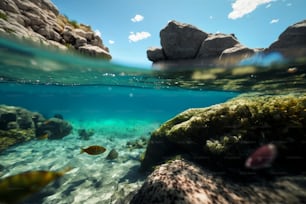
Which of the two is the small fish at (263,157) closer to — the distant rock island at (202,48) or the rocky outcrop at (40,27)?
the distant rock island at (202,48)

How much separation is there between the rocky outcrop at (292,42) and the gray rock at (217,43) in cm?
178

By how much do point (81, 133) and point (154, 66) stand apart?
45.1ft

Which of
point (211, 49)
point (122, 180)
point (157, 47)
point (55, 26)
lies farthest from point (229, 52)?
point (55, 26)

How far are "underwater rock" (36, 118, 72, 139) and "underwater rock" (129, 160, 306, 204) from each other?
1674 centimetres

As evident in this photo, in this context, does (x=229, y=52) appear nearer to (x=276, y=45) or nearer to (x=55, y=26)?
(x=276, y=45)

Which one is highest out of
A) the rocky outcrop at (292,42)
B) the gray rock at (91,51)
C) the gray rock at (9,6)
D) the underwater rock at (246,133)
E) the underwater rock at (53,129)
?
the gray rock at (9,6)

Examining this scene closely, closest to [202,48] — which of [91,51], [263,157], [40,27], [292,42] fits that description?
[292,42]

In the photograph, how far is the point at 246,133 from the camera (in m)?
6.49

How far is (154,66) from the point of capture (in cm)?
1246

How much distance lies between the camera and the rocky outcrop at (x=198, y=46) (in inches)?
369

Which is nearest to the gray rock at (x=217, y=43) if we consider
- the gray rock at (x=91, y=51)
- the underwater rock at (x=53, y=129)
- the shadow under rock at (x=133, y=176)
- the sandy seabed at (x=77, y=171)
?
the gray rock at (x=91, y=51)

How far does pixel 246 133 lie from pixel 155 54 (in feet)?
23.3

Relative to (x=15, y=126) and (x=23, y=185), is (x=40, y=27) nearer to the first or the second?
(x=23, y=185)

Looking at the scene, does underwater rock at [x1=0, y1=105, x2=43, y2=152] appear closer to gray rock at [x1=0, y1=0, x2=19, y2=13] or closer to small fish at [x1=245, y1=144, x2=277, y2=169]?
gray rock at [x1=0, y1=0, x2=19, y2=13]
